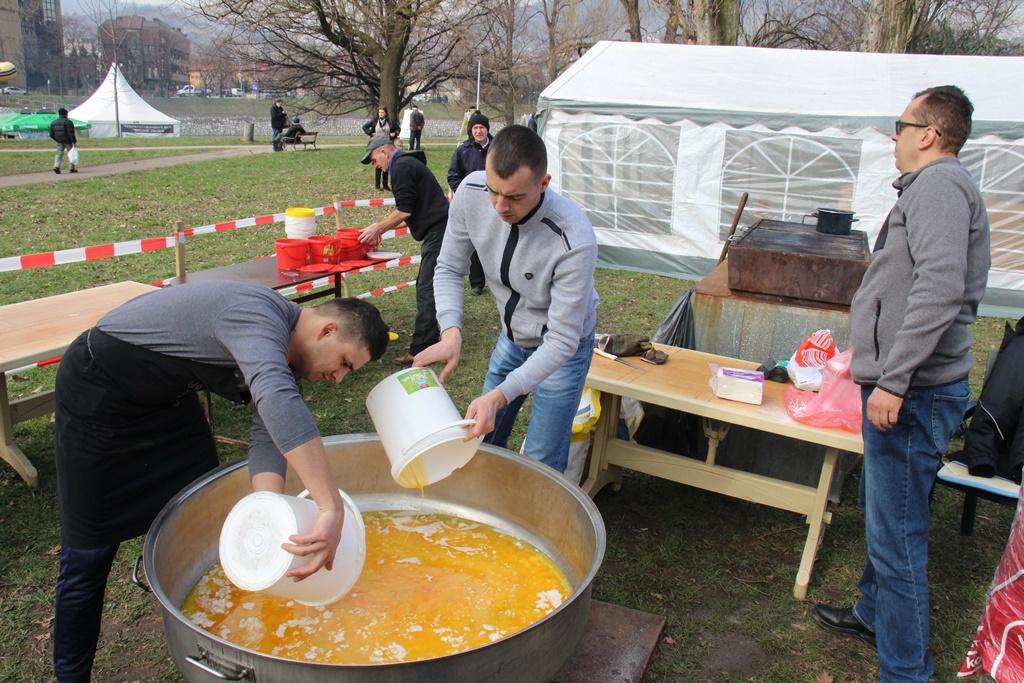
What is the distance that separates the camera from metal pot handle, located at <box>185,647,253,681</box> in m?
1.64

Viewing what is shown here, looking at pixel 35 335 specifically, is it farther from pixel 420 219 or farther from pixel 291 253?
pixel 420 219

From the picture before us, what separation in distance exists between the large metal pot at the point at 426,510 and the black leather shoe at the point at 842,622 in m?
1.38

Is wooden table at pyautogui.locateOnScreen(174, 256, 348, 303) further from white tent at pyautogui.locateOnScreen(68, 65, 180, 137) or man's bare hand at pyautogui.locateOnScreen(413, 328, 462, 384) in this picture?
white tent at pyautogui.locateOnScreen(68, 65, 180, 137)

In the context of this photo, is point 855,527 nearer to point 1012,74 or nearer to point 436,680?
point 436,680

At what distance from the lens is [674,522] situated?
399cm

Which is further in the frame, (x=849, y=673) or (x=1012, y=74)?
(x=1012, y=74)

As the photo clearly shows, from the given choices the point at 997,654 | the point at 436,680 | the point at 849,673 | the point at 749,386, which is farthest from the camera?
the point at 749,386

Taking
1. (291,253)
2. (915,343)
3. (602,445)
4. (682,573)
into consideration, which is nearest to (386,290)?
(291,253)

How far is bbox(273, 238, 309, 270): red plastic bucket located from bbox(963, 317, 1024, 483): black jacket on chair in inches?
169

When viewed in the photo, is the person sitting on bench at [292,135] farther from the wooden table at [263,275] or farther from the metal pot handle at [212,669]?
the metal pot handle at [212,669]

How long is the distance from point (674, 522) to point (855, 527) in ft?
3.05

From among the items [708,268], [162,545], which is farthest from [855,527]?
[708,268]

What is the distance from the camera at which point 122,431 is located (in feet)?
7.23

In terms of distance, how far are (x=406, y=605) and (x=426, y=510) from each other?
64 cm
